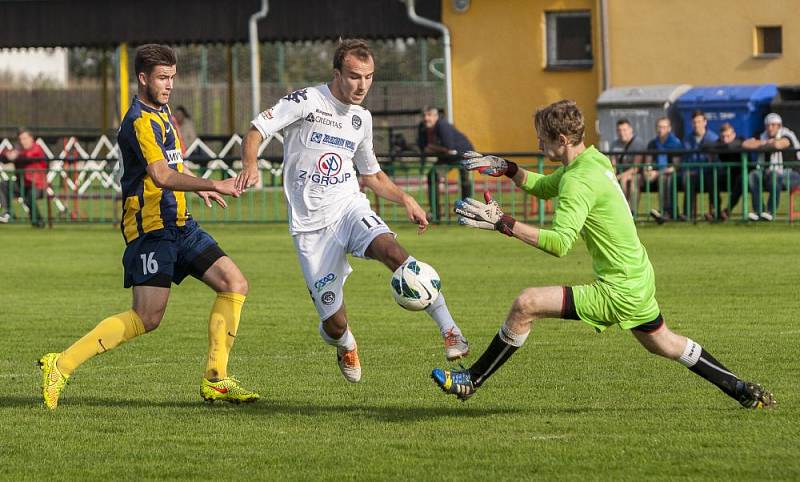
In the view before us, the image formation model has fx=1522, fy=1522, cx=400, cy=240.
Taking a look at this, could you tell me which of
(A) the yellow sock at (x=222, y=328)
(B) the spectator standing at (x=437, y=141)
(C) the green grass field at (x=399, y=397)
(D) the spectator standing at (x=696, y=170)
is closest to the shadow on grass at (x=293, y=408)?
(C) the green grass field at (x=399, y=397)

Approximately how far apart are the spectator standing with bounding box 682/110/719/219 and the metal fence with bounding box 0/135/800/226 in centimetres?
1

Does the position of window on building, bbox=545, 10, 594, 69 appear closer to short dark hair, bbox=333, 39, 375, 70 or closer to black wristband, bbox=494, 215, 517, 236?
short dark hair, bbox=333, 39, 375, 70

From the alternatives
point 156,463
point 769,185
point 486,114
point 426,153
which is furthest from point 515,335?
point 486,114

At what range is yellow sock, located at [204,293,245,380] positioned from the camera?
862 centimetres

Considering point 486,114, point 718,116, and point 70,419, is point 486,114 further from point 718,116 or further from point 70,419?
point 70,419

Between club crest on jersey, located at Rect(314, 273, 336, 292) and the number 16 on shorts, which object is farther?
club crest on jersey, located at Rect(314, 273, 336, 292)

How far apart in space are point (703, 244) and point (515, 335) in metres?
11.8

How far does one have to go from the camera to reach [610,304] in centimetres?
759

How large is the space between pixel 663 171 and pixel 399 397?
1358 cm

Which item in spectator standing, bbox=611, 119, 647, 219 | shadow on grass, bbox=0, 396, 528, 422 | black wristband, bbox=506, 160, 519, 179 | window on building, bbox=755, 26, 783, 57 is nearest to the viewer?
shadow on grass, bbox=0, 396, 528, 422

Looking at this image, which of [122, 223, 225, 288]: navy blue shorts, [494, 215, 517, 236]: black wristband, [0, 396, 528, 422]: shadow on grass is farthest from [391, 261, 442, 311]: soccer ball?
[122, 223, 225, 288]: navy blue shorts

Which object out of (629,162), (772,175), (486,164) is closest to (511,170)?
(486,164)

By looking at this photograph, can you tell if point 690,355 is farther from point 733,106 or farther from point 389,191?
point 733,106

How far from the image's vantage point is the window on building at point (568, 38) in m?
31.4
